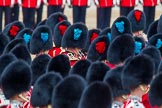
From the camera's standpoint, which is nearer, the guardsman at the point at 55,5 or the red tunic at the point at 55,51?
the red tunic at the point at 55,51

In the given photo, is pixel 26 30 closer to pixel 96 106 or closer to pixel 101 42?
pixel 101 42

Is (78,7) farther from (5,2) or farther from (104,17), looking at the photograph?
(5,2)

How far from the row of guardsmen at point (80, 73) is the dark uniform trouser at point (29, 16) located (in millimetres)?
2633

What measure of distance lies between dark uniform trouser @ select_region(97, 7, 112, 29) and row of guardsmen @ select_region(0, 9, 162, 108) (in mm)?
2699

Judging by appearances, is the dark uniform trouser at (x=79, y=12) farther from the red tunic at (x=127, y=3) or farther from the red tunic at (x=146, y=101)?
the red tunic at (x=146, y=101)

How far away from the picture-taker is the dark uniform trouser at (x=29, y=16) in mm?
8562

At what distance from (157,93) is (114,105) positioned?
326mm

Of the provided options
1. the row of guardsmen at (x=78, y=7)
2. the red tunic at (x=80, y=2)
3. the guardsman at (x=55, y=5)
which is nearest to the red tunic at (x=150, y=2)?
the row of guardsmen at (x=78, y=7)

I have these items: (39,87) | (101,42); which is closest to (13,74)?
(39,87)

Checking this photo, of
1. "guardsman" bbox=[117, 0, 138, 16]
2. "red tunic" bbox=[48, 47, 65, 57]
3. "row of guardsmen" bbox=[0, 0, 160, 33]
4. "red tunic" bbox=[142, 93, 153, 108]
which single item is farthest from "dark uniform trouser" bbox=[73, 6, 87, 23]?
"red tunic" bbox=[142, 93, 153, 108]

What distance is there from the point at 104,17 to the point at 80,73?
417 cm

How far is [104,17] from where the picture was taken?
8672 mm

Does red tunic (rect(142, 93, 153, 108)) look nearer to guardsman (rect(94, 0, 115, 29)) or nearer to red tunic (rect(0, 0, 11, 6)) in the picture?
guardsman (rect(94, 0, 115, 29))

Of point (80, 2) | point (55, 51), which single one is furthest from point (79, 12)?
point (55, 51)
